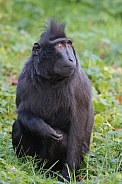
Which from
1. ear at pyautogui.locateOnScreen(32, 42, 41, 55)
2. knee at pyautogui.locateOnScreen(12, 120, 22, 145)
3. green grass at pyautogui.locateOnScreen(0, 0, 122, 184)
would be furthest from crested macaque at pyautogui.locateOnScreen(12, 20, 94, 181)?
green grass at pyautogui.locateOnScreen(0, 0, 122, 184)

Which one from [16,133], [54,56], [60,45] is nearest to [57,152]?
[16,133]

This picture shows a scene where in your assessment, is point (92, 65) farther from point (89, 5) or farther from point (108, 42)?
point (89, 5)

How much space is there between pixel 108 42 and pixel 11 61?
2.34 metres

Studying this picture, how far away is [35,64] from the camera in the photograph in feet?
18.6

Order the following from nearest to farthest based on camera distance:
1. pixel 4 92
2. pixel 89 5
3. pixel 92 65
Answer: pixel 4 92, pixel 92 65, pixel 89 5

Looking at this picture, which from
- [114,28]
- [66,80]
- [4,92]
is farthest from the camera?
[114,28]

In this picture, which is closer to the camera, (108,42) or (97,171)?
(97,171)

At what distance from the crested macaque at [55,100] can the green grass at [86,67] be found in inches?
9.3

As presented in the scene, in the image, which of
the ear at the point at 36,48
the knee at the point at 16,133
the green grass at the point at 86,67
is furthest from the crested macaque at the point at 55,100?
the green grass at the point at 86,67

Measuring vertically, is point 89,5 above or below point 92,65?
above

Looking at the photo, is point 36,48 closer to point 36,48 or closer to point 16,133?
point 36,48

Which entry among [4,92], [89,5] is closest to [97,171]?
[4,92]

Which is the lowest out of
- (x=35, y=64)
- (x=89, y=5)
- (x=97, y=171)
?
(x=97, y=171)

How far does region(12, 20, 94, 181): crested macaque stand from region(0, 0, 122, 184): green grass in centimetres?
24
